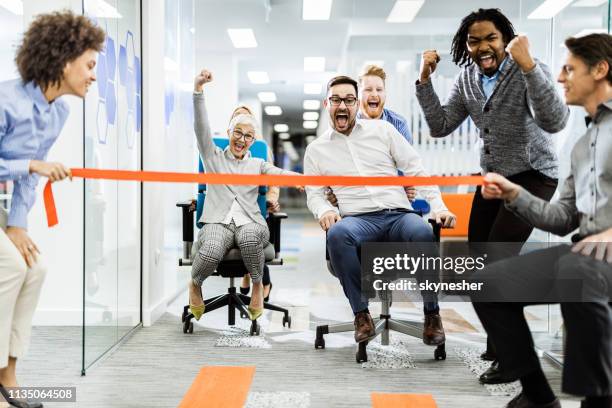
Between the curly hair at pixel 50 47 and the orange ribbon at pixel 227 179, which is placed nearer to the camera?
the curly hair at pixel 50 47

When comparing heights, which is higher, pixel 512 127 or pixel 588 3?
pixel 588 3

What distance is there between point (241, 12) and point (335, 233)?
→ 5.22 meters

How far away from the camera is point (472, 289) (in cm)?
187

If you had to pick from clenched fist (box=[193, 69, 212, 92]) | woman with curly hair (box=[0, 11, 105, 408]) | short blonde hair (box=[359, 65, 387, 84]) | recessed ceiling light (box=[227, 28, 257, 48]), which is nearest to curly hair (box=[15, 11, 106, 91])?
woman with curly hair (box=[0, 11, 105, 408])

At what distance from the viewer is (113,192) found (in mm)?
2809

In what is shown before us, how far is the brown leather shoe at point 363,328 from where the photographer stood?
100 inches

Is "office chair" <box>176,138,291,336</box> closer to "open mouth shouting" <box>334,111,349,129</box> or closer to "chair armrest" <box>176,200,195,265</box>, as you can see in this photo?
"chair armrest" <box>176,200,195,265</box>

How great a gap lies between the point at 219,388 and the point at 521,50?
1.67 metres

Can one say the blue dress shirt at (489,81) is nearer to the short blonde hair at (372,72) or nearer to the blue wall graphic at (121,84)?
the short blonde hair at (372,72)

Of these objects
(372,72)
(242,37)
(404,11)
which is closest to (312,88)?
(242,37)

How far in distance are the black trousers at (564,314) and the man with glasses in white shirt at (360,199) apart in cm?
79

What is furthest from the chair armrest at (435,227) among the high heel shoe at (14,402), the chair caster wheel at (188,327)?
the high heel shoe at (14,402)

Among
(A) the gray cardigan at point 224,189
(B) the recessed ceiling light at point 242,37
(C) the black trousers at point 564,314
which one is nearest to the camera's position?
(C) the black trousers at point 564,314

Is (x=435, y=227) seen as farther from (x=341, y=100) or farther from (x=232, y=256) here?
(x=232, y=256)
